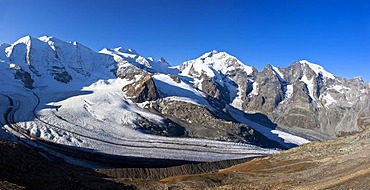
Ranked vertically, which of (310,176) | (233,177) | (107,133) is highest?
(107,133)

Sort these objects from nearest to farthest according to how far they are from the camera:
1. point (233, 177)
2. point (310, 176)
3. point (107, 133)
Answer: point (310, 176), point (233, 177), point (107, 133)

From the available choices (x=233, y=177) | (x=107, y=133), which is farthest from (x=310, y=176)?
(x=107, y=133)

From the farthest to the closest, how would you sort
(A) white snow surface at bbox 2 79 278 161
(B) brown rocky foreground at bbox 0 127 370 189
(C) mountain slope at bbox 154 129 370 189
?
1. (A) white snow surface at bbox 2 79 278 161
2. (B) brown rocky foreground at bbox 0 127 370 189
3. (C) mountain slope at bbox 154 129 370 189

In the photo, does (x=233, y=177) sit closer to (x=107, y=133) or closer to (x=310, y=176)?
(x=310, y=176)

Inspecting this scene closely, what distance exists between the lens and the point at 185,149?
138m

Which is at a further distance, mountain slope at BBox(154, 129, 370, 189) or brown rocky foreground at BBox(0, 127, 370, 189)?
brown rocky foreground at BBox(0, 127, 370, 189)

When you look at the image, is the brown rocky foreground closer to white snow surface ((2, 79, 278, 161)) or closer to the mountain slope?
the mountain slope

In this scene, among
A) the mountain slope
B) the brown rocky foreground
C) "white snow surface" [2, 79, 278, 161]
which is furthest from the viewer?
"white snow surface" [2, 79, 278, 161]

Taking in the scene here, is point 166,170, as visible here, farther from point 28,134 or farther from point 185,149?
point 28,134

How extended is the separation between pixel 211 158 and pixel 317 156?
217ft

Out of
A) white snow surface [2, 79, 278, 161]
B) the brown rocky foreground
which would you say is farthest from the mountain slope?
white snow surface [2, 79, 278, 161]

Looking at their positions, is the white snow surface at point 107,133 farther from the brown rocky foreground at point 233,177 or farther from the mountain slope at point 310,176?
the brown rocky foreground at point 233,177

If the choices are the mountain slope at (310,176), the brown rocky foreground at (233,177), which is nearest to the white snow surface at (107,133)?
the mountain slope at (310,176)

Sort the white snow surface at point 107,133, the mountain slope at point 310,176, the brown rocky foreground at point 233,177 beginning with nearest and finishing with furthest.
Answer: the mountain slope at point 310,176
the brown rocky foreground at point 233,177
the white snow surface at point 107,133
